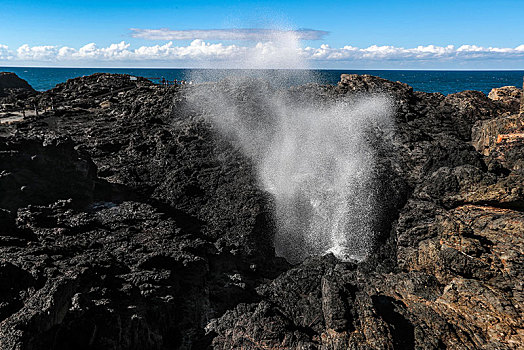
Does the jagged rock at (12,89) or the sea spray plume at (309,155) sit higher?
the jagged rock at (12,89)

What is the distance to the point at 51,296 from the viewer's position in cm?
935

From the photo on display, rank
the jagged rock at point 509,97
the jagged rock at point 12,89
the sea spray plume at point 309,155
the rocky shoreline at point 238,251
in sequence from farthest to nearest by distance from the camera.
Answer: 1. the jagged rock at point 12,89
2. the jagged rock at point 509,97
3. the sea spray plume at point 309,155
4. the rocky shoreline at point 238,251

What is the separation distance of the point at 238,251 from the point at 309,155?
8.68m

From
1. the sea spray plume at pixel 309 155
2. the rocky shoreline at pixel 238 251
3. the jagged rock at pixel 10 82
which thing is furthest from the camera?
the jagged rock at pixel 10 82

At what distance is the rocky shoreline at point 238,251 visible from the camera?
9.88 meters

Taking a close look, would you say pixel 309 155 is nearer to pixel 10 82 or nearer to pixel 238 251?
pixel 238 251

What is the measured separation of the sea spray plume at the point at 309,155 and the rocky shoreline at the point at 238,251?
38.9 inches

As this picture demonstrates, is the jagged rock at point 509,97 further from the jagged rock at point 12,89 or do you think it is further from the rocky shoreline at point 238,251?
the jagged rock at point 12,89

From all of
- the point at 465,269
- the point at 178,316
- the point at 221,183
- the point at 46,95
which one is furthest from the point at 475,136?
the point at 46,95

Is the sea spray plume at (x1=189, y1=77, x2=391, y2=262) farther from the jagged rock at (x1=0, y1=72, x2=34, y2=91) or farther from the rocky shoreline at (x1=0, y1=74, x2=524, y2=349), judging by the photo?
the jagged rock at (x1=0, y1=72, x2=34, y2=91)

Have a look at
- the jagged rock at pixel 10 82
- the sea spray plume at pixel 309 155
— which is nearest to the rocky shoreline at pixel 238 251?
the sea spray plume at pixel 309 155

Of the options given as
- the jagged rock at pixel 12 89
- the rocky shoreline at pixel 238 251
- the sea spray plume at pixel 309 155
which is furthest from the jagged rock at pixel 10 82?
the rocky shoreline at pixel 238 251

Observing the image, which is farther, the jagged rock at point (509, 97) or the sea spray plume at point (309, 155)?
the jagged rock at point (509, 97)

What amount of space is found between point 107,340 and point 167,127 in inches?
756
